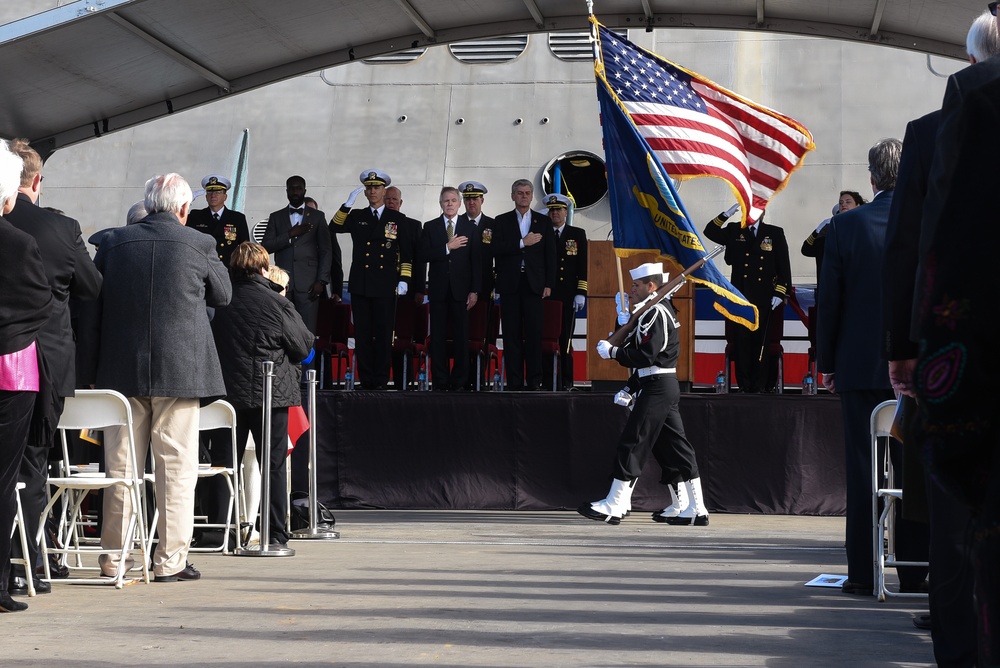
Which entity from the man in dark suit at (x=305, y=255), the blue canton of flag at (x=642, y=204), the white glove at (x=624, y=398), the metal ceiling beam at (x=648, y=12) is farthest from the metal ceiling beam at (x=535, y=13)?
the man in dark suit at (x=305, y=255)

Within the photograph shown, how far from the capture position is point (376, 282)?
11.7m

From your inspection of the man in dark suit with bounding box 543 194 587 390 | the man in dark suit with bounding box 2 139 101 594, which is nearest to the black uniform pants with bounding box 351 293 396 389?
the man in dark suit with bounding box 543 194 587 390

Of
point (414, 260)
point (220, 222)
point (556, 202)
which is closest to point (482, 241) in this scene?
point (414, 260)

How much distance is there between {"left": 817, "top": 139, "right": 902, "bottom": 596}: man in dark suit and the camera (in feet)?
18.0

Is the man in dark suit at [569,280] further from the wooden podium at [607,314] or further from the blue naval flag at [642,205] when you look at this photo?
the blue naval flag at [642,205]

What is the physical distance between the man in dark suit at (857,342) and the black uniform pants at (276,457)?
130 inches

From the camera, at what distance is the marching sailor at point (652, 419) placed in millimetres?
9227

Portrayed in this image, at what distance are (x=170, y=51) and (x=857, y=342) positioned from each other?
17.3 feet

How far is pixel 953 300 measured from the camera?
1.65 m

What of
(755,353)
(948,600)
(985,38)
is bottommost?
(948,600)

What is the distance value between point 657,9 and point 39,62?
4.22 m

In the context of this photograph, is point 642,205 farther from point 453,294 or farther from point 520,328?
point 453,294

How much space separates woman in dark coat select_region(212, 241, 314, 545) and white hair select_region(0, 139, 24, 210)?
253 cm

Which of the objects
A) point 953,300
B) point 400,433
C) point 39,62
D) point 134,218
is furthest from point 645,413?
point 953,300
